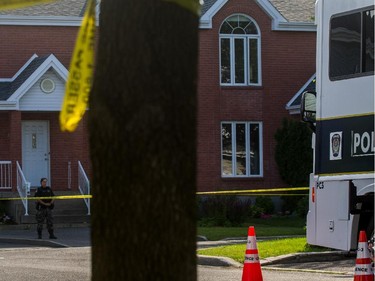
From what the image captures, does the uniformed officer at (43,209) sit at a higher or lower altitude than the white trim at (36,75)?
lower

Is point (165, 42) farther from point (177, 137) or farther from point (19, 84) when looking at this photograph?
point (19, 84)

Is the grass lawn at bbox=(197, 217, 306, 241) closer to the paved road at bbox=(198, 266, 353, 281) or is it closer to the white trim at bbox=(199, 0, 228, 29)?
the white trim at bbox=(199, 0, 228, 29)

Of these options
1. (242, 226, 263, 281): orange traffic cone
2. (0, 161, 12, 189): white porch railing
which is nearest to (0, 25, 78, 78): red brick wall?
(0, 161, 12, 189): white porch railing

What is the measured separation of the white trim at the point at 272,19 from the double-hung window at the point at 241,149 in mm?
3279

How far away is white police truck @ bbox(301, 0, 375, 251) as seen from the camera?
12070mm

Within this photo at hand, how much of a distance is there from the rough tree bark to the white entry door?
28731 millimetres

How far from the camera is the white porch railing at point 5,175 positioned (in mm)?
31688

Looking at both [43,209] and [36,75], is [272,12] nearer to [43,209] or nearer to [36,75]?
[36,75]

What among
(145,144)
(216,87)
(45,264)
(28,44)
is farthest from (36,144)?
(145,144)

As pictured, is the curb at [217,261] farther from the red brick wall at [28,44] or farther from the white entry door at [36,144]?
the red brick wall at [28,44]

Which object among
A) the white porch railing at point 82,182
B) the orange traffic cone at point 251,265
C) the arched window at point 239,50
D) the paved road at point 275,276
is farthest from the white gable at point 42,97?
the orange traffic cone at point 251,265

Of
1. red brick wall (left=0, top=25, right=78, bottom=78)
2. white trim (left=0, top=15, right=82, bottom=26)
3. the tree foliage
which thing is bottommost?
the tree foliage

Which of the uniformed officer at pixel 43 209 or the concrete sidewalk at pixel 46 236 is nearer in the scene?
the concrete sidewalk at pixel 46 236

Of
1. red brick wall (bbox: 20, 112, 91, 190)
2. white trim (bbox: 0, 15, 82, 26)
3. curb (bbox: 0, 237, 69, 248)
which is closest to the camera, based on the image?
curb (bbox: 0, 237, 69, 248)
